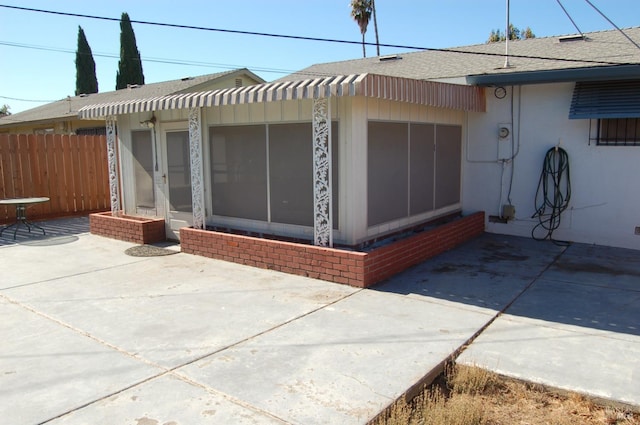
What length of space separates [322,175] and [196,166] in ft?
8.23

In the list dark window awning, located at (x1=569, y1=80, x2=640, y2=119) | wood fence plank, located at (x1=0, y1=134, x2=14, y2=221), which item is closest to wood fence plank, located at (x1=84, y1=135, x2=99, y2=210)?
wood fence plank, located at (x1=0, y1=134, x2=14, y2=221)

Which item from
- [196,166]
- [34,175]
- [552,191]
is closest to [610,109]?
[552,191]

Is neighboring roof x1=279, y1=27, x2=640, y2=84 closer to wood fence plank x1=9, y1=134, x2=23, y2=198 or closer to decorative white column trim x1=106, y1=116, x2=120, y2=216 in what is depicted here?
decorative white column trim x1=106, y1=116, x2=120, y2=216

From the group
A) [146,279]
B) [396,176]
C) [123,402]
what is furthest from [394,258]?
[123,402]

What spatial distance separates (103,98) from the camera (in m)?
19.4

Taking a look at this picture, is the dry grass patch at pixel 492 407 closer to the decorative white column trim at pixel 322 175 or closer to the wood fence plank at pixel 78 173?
the decorative white column trim at pixel 322 175

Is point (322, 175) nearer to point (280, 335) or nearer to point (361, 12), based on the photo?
point (280, 335)

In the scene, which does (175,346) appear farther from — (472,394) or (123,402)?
(472,394)

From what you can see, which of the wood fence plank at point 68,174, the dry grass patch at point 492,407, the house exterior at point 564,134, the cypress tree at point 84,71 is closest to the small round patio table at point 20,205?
the wood fence plank at point 68,174

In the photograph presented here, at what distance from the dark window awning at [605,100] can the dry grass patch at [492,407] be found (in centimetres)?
578

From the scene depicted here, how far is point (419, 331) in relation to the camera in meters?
4.62

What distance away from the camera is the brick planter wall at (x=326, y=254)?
6148mm

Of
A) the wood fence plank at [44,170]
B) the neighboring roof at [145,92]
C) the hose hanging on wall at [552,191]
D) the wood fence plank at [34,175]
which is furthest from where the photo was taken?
the neighboring roof at [145,92]

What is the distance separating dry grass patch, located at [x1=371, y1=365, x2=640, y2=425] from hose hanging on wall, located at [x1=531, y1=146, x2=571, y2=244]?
5.84 meters
